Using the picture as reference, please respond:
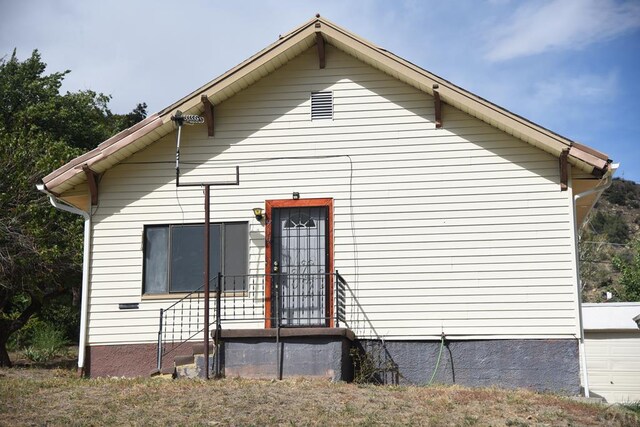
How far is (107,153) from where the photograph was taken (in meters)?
15.6

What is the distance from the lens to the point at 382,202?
15664mm

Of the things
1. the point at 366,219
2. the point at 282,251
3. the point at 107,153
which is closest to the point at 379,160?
the point at 366,219

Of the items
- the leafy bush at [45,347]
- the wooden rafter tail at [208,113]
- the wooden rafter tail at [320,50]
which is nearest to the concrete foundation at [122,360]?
the wooden rafter tail at [208,113]

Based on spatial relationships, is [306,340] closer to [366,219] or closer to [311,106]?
[366,219]

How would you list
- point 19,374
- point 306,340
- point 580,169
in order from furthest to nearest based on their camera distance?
point 19,374 → point 580,169 → point 306,340

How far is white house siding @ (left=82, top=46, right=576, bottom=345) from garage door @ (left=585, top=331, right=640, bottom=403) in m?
10.4

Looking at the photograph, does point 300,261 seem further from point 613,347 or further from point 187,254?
point 613,347

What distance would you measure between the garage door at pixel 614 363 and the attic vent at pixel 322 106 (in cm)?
1228

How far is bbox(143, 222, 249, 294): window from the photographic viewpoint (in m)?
15.9

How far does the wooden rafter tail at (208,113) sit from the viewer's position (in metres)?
15.7

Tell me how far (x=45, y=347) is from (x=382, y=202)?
12.0m

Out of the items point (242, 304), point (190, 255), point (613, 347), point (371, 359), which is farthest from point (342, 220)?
point (613, 347)

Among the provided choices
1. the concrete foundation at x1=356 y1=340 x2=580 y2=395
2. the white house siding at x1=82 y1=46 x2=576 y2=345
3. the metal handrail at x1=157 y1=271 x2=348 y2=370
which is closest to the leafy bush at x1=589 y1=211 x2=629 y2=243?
the white house siding at x1=82 y1=46 x2=576 y2=345

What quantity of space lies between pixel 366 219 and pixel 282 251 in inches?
65.9
